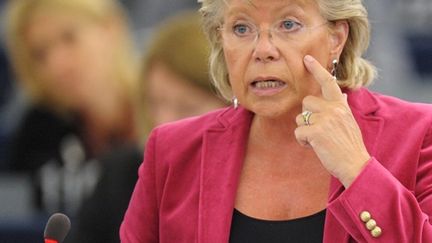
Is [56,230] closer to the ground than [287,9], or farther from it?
closer to the ground

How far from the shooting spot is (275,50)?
2.77m

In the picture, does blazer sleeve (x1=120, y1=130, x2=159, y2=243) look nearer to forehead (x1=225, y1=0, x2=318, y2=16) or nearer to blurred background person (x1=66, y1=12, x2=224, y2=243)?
forehead (x1=225, y1=0, x2=318, y2=16)

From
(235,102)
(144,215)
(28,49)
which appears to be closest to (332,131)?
(235,102)

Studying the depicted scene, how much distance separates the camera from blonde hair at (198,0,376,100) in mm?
2859

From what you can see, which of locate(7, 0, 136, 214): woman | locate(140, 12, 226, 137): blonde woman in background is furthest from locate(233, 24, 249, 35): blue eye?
locate(7, 0, 136, 214): woman

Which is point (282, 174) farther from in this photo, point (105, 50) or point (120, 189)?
point (105, 50)

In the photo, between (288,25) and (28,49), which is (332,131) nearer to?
(288,25)

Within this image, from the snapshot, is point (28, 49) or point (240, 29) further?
point (28, 49)

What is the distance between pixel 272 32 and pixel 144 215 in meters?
0.50

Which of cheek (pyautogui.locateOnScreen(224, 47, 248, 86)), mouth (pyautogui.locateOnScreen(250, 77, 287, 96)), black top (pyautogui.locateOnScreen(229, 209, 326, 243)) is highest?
cheek (pyautogui.locateOnScreen(224, 47, 248, 86))

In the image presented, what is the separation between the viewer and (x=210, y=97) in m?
4.20

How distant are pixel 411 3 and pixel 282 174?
432 cm

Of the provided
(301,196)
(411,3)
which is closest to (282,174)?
(301,196)

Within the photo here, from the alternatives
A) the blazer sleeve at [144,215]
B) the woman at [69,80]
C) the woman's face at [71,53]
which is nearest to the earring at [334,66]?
the blazer sleeve at [144,215]
